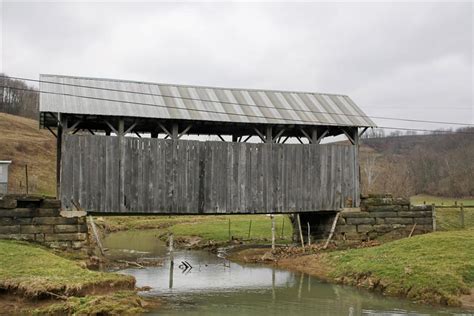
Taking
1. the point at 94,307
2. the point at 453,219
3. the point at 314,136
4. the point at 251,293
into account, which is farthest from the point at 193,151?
the point at 453,219

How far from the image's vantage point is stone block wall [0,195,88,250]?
19.9 metres

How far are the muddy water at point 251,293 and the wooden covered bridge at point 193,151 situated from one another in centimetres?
279

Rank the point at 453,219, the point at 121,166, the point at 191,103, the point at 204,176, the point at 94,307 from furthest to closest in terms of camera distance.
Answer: the point at 453,219 → the point at 191,103 → the point at 204,176 → the point at 121,166 → the point at 94,307

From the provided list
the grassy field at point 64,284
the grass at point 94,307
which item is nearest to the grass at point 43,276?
the grassy field at point 64,284

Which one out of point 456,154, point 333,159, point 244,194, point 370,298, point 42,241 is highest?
point 456,154

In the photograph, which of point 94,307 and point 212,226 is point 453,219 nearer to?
point 212,226

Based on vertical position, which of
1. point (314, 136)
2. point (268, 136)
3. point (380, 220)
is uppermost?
point (314, 136)

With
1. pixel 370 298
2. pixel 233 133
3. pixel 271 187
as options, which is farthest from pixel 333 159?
pixel 370 298

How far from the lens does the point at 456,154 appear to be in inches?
3698

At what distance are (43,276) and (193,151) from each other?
1003 cm

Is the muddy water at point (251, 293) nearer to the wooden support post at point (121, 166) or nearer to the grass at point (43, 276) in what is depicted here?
the grass at point (43, 276)

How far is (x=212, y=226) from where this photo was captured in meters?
41.7

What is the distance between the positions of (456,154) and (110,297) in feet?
298

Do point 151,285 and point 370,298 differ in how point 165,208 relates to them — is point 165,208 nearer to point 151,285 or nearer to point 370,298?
point 151,285
